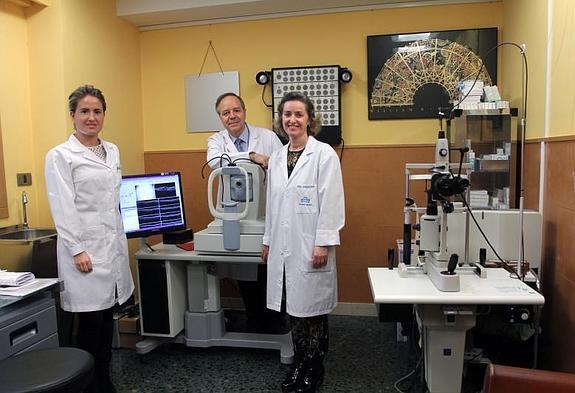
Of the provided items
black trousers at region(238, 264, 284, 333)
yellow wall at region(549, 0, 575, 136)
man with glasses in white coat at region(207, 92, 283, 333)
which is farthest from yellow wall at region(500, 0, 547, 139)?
black trousers at region(238, 264, 284, 333)

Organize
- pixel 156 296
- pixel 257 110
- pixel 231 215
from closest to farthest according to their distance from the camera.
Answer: pixel 231 215 < pixel 156 296 < pixel 257 110

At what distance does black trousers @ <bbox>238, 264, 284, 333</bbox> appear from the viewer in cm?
305

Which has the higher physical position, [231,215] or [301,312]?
[231,215]

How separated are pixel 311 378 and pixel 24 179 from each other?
6.97 feet

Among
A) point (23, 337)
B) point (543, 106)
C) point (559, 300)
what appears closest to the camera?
point (23, 337)

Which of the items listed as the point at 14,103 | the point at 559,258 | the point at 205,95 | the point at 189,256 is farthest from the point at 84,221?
the point at 559,258

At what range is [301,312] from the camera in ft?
7.25

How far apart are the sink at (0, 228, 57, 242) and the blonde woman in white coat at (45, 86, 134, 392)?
2.12ft

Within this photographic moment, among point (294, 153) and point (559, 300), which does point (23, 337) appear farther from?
point (559, 300)

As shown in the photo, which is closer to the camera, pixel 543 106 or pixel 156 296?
pixel 543 106

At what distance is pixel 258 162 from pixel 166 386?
1.34 m

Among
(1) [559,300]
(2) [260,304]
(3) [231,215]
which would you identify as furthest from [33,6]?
(1) [559,300]

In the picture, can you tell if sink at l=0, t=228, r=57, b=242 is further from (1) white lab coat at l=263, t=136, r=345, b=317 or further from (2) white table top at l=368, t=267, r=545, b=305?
(2) white table top at l=368, t=267, r=545, b=305

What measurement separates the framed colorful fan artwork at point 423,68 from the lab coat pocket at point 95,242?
6.91 feet
